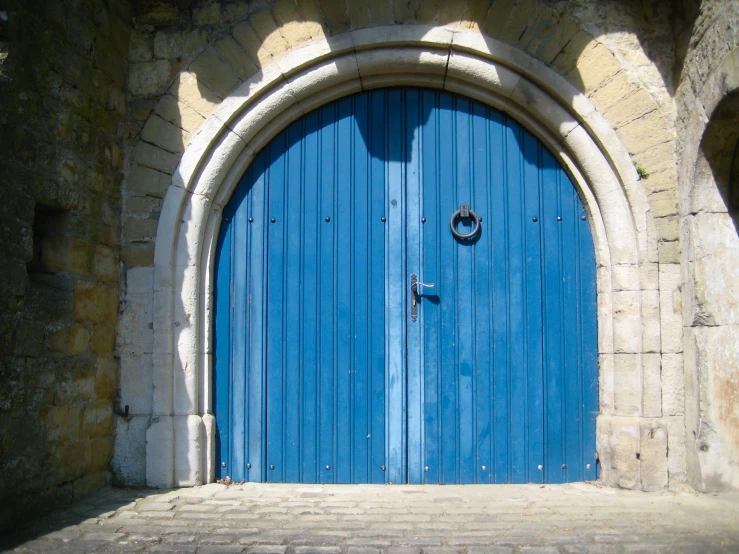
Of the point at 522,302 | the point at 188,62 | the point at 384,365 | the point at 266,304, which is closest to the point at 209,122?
Answer: the point at 188,62

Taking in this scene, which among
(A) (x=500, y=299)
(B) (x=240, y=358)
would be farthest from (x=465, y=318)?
(B) (x=240, y=358)

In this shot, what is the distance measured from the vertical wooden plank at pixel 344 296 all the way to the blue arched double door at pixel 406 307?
12mm

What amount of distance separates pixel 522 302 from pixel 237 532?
6.76 ft

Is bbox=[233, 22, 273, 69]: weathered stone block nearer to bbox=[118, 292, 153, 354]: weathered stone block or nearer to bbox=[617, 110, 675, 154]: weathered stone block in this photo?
bbox=[118, 292, 153, 354]: weathered stone block

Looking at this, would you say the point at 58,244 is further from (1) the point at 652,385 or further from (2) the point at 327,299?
(1) the point at 652,385

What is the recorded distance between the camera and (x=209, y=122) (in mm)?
4129

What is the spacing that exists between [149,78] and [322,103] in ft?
3.46

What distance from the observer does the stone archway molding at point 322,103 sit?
12.9ft

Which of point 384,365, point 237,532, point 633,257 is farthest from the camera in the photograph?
point 384,365

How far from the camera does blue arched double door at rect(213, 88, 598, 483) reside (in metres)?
4.11

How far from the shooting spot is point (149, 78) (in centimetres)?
423

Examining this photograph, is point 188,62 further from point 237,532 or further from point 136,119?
point 237,532

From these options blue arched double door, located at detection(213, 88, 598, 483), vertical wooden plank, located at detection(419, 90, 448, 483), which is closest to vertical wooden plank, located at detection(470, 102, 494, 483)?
blue arched double door, located at detection(213, 88, 598, 483)

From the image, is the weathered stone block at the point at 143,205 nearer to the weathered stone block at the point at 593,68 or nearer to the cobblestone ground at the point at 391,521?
the cobblestone ground at the point at 391,521
